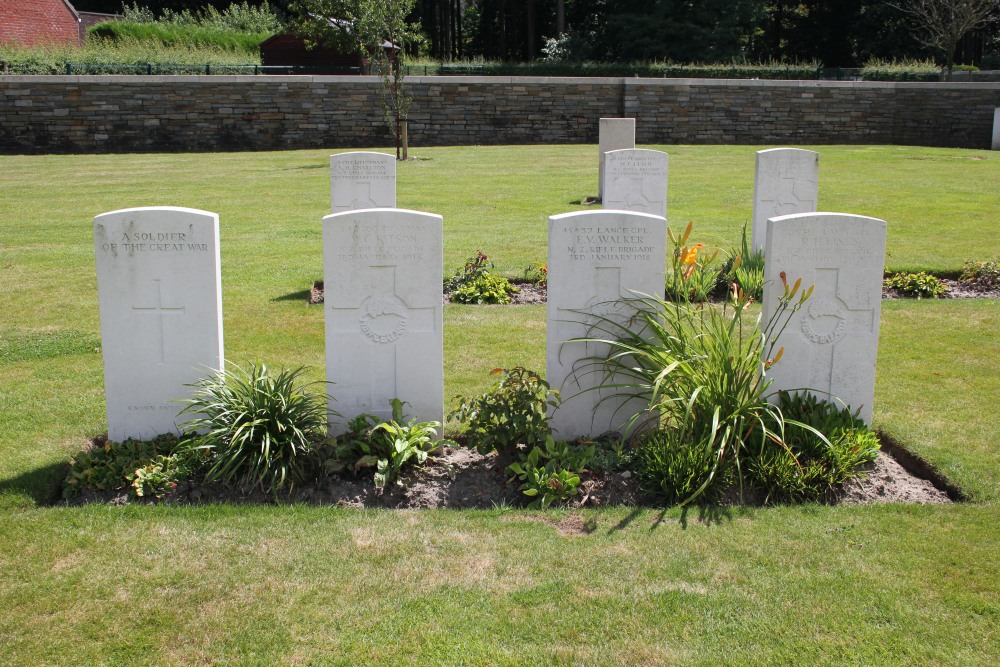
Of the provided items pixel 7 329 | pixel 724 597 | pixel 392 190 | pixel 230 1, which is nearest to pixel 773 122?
pixel 392 190

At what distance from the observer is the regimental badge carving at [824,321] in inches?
199

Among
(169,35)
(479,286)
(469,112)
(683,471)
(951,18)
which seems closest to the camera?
(683,471)

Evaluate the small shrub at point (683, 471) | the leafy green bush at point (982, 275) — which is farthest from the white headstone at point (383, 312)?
the leafy green bush at point (982, 275)

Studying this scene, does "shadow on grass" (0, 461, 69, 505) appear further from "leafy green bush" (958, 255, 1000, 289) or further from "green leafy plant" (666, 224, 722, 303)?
"leafy green bush" (958, 255, 1000, 289)

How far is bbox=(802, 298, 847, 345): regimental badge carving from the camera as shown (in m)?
5.06

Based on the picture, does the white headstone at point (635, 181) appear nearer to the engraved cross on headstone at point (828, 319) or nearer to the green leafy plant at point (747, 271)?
the green leafy plant at point (747, 271)

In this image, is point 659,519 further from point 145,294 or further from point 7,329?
point 7,329

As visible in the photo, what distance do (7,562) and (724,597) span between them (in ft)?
9.99

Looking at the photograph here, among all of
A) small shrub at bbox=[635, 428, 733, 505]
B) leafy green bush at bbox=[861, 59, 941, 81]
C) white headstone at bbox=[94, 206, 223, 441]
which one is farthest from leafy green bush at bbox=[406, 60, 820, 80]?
small shrub at bbox=[635, 428, 733, 505]

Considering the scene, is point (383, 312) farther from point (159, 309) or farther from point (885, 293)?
point (885, 293)

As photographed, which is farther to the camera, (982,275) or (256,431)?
(982,275)

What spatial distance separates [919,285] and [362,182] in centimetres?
565

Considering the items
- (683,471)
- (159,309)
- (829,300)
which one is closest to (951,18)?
(829,300)

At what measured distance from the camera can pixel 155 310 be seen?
4.98 meters
